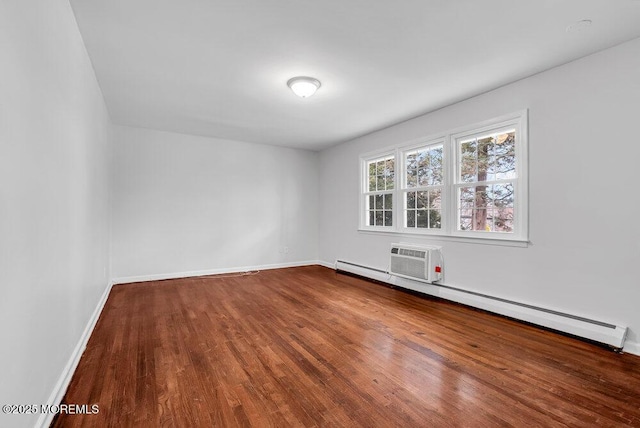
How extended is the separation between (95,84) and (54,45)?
1.70 meters

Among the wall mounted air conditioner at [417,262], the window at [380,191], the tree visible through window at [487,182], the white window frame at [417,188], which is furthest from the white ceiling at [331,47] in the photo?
the wall mounted air conditioner at [417,262]

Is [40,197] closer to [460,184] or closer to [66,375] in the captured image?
[66,375]

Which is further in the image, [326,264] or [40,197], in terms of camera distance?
[326,264]

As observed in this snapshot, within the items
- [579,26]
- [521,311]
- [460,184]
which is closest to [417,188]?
[460,184]

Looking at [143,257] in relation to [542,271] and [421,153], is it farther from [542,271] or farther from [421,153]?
[542,271]

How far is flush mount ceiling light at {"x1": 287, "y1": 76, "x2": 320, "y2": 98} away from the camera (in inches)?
127

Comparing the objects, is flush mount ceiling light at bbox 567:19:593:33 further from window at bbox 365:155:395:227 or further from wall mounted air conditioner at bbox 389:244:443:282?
window at bbox 365:155:395:227

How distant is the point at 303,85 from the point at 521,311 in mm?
3426

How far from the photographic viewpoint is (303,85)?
3.26 metres

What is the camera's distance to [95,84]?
321 centimetres

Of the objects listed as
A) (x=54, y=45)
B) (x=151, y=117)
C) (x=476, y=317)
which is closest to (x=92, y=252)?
(x=54, y=45)

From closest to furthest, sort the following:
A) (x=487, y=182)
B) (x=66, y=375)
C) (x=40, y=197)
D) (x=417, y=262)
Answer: (x=40, y=197) → (x=66, y=375) → (x=487, y=182) → (x=417, y=262)

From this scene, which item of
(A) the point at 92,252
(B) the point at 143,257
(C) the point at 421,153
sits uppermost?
(C) the point at 421,153

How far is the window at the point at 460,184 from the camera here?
132 inches
